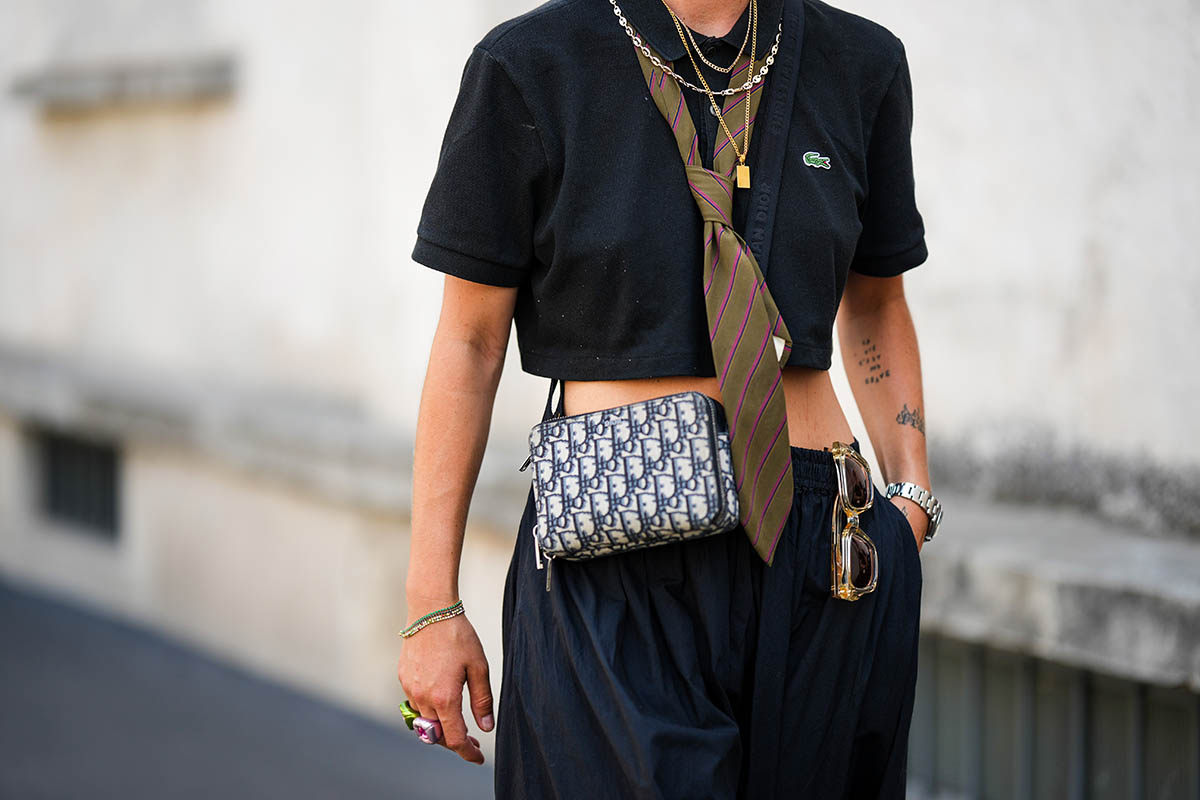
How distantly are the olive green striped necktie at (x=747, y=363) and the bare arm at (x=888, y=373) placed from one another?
503 mm

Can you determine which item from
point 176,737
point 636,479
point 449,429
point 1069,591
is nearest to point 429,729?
point 449,429

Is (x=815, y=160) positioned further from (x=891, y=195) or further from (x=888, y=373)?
(x=888, y=373)

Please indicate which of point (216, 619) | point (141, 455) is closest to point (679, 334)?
point (216, 619)

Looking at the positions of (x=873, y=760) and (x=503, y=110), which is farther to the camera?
(x=873, y=760)

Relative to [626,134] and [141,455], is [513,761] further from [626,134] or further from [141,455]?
[141,455]

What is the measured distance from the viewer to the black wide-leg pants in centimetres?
180

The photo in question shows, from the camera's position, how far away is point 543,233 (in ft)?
6.24

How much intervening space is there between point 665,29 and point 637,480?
0.64 m

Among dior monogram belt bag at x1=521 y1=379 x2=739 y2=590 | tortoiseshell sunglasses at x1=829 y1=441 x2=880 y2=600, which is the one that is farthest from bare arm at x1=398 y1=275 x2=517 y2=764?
tortoiseshell sunglasses at x1=829 y1=441 x2=880 y2=600

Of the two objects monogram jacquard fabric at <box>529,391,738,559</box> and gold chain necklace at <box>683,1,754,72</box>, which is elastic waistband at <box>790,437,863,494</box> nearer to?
monogram jacquard fabric at <box>529,391,738,559</box>

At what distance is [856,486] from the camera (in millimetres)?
1950

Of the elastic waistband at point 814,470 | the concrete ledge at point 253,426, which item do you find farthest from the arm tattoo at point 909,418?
the concrete ledge at point 253,426

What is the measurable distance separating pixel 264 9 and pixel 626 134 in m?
4.03

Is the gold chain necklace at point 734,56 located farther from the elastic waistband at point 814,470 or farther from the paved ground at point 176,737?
the paved ground at point 176,737
